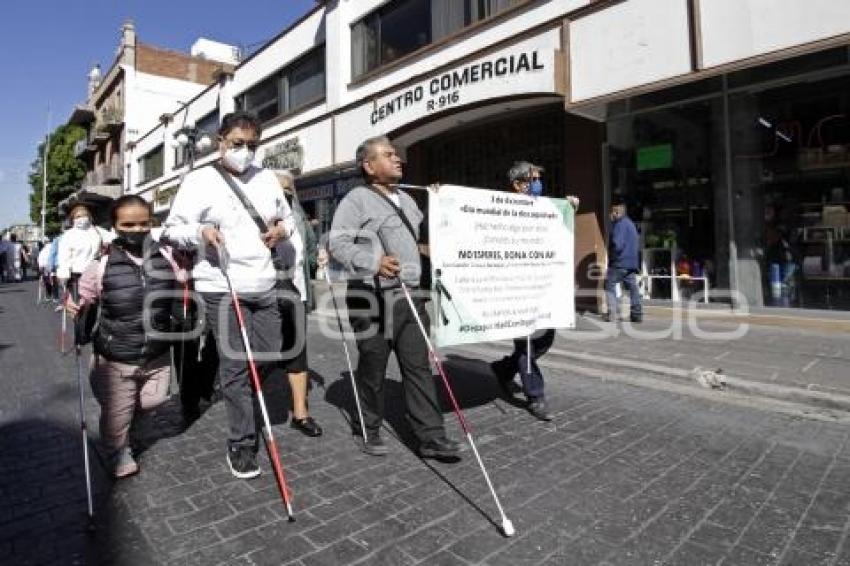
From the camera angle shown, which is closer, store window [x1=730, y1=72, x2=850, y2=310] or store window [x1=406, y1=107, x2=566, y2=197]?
store window [x1=730, y1=72, x2=850, y2=310]

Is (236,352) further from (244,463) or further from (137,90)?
(137,90)

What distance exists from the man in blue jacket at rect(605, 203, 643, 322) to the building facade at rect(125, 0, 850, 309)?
111cm

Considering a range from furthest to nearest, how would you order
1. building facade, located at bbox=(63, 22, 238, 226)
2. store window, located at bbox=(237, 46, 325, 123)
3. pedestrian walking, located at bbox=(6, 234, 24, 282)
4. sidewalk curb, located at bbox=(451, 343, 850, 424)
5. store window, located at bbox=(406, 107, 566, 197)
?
building facade, located at bbox=(63, 22, 238, 226) < pedestrian walking, located at bbox=(6, 234, 24, 282) < store window, located at bbox=(237, 46, 325, 123) < store window, located at bbox=(406, 107, 566, 197) < sidewalk curb, located at bbox=(451, 343, 850, 424)

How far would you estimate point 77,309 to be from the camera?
343 cm

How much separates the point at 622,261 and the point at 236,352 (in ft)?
22.6

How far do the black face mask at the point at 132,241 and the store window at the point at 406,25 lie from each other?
9683 millimetres

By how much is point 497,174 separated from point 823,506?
1038 centimetres

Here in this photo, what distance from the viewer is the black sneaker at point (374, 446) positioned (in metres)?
3.73

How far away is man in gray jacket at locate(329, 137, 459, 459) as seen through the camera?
358 cm

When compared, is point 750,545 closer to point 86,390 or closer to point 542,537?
point 542,537

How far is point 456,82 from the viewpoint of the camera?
11250mm

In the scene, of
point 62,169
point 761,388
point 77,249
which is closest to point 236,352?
point 761,388

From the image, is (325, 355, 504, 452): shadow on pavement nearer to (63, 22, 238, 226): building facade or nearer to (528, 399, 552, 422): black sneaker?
(528, 399, 552, 422): black sneaker

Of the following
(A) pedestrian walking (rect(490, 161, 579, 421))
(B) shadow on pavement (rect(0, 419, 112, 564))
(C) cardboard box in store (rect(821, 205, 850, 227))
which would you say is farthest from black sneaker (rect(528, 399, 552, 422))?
(C) cardboard box in store (rect(821, 205, 850, 227))
